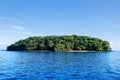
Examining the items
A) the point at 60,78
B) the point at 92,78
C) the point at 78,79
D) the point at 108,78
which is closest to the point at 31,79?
the point at 60,78

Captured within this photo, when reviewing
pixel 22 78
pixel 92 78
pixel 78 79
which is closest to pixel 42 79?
pixel 22 78

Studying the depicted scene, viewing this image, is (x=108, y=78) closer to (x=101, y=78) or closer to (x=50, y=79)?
(x=101, y=78)

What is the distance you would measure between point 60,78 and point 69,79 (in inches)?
77.9

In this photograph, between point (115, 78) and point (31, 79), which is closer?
point (31, 79)

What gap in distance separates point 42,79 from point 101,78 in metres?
12.3

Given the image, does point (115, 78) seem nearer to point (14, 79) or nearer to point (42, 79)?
point (42, 79)

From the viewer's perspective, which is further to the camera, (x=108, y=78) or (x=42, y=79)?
(x=108, y=78)

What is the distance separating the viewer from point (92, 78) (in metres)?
43.4

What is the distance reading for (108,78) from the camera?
44094 mm

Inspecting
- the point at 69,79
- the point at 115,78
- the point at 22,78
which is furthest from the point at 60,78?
the point at 115,78

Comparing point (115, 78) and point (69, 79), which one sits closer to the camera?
point (69, 79)

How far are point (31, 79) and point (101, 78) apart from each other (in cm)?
1440

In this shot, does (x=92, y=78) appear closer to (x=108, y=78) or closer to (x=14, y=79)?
(x=108, y=78)

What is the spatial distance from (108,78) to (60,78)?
10.1m
